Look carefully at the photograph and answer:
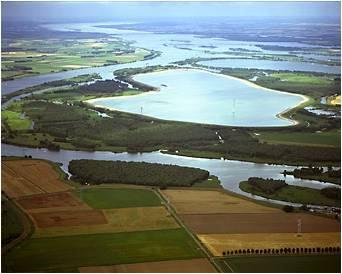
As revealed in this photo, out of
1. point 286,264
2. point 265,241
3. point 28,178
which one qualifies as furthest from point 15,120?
point 286,264

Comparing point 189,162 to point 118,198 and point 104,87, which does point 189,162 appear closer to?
point 118,198

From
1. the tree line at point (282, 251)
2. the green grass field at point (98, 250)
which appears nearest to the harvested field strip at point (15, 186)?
the green grass field at point (98, 250)

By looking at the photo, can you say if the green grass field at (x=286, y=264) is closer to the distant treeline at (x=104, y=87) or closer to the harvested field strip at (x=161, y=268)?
the harvested field strip at (x=161, y=268)

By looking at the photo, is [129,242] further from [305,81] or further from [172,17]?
[305,81]

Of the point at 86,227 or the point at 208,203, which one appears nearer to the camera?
the point at 86,227

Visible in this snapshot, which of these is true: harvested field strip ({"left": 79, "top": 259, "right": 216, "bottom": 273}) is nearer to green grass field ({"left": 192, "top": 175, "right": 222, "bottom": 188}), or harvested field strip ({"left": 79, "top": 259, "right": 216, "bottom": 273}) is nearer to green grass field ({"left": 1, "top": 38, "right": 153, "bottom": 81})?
green grass field ({"left": 192, "top": 175, "right": 222, "bottom": 188})

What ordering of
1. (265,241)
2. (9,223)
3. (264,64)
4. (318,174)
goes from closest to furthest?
1. (265,241)
2. (9,223)
3. (318,174)
4. (264,64)
